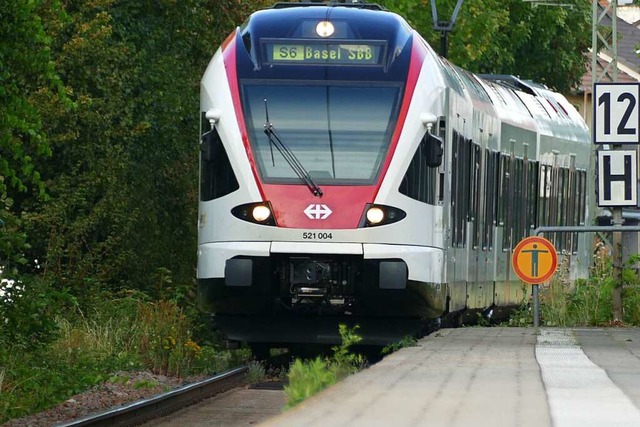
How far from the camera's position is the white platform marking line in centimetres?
884

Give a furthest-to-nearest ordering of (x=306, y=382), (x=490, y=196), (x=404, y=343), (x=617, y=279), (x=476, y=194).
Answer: (x=490, y=196), (x=617, y=279), (x=476, y=194), (x=404, y=343), (x=306, y=382)

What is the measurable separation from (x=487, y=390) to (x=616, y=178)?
965cm

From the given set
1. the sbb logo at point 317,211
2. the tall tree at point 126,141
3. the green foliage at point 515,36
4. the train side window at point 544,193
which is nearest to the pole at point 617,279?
Result: the train side window at point 544,193

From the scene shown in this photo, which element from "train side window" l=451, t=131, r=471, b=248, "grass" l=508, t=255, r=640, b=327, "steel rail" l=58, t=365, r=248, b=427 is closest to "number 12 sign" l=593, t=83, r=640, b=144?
"train side window" l=451, t=131, r=471, b=248

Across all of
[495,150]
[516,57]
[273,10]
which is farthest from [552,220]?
[516,57]

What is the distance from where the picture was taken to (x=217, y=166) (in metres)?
17.3

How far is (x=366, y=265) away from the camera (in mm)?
17047

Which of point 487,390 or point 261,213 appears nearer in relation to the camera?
point 487,390

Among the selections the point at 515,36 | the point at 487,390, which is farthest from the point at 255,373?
the point at 515,36

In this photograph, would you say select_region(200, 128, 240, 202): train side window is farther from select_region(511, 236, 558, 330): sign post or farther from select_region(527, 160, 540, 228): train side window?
select_region(527, 160, 540, 228): train side window

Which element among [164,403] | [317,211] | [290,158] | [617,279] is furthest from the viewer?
[617,279]

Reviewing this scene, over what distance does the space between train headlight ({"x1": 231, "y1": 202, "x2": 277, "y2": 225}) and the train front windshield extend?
0.84ft

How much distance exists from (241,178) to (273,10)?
1982 mm

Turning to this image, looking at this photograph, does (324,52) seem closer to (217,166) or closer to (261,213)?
(217,166)
